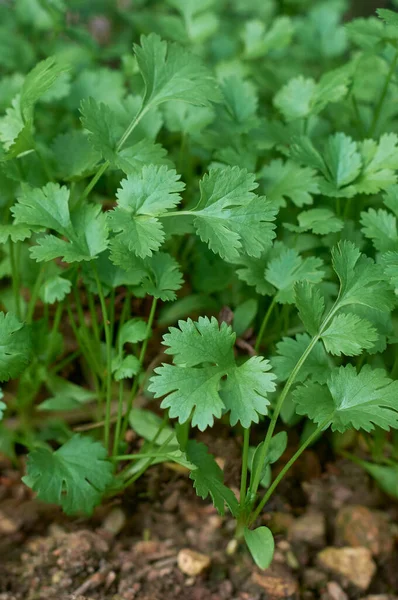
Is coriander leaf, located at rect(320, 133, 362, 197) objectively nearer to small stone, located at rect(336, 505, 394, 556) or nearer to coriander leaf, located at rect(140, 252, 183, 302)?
coriander leaf, located at rect(140, 252, 183, 302)

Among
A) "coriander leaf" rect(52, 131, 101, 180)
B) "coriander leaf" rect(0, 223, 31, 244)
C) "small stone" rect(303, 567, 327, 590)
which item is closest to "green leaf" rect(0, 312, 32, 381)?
"coriander leaf" rect(0, 223, 31, 244)

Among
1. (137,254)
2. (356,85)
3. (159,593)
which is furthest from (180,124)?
(159,593)

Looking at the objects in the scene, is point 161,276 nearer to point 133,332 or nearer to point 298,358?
point 133,332

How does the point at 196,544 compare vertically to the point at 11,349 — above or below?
below

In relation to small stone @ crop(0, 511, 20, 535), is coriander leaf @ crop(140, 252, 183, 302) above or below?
above

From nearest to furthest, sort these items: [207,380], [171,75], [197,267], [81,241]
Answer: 1. [207,380]
2. [81,241]
3. [171,75]
4. [197,267]

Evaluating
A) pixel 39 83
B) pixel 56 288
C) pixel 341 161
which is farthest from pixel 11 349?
→ pixel 341 161

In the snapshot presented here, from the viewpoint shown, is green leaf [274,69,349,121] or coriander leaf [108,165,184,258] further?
green leaf [274,69,349,121]

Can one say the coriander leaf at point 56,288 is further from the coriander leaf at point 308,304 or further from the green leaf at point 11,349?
the coriander leaf at point 308,304
